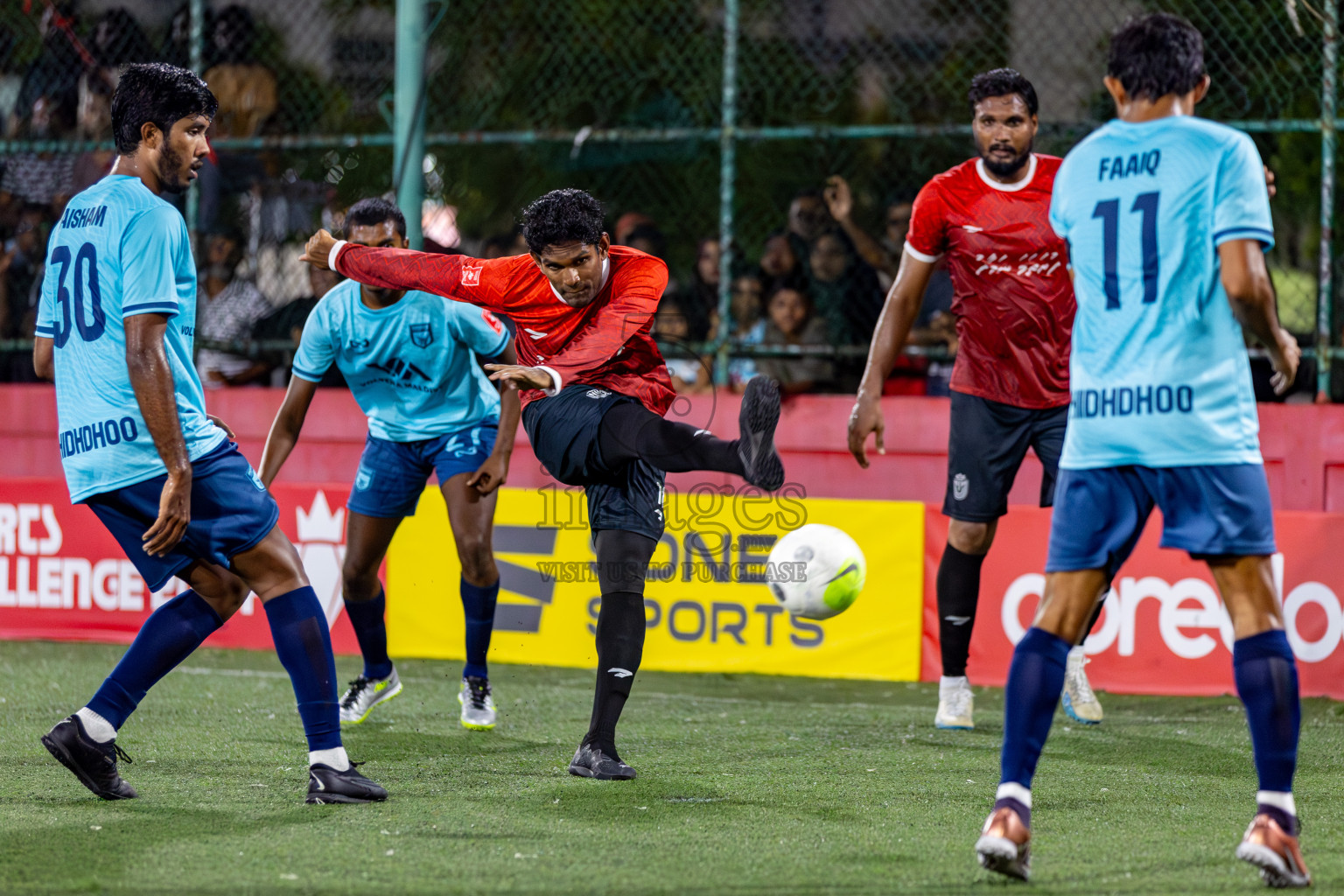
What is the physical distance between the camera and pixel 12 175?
10688 mm

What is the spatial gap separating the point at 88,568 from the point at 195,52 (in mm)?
3565

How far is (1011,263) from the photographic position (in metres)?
5.86

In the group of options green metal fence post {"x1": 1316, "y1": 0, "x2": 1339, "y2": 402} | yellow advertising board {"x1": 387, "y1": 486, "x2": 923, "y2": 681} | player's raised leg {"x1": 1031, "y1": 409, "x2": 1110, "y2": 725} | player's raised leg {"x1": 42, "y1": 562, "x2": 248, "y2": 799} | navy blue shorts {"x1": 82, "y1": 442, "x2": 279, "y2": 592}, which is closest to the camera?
navy blue shorts {"x1": 82, "y1": 442, "x2": 279, "y2": 592}

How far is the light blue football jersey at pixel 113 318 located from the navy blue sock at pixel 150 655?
0.46 meters

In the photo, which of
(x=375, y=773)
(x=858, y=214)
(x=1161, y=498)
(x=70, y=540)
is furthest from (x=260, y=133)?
(x=1161, y=498)

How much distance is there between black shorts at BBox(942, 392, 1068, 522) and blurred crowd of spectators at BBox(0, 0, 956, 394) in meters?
3.23

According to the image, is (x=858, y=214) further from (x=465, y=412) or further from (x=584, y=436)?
(x=584, y=436)

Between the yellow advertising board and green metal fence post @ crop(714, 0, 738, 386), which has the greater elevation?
green metal fence post @ crop(714, 0, 738, 386)

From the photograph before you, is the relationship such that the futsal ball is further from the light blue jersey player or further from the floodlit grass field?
the light blue jersey player

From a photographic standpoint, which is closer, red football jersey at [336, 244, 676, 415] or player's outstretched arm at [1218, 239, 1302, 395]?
player's outstretched arm at [1218, 239, 1302, 395]

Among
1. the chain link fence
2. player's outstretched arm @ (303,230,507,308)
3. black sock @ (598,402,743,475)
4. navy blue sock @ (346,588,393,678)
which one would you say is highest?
the chain link fence

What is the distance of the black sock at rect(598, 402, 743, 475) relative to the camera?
4.86m

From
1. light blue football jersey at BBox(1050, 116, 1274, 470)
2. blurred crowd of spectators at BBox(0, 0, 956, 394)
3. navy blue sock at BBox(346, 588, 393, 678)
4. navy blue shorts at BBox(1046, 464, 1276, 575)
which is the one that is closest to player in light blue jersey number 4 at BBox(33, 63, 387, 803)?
navy blue sock at BBox(346, 588, 393, 678)

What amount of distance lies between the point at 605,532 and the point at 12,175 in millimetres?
7479
